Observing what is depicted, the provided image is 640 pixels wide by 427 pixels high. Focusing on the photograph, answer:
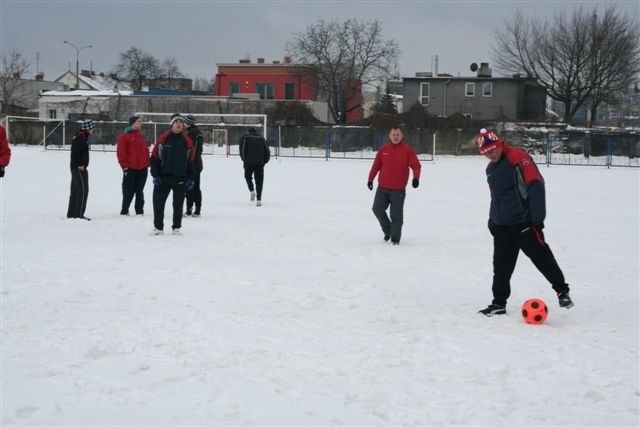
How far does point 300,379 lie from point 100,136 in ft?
153

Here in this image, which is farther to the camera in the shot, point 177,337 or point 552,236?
point 552,236

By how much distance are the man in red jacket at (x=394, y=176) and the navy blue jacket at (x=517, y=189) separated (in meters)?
4.43

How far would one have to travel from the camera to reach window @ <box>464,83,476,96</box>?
204 ft

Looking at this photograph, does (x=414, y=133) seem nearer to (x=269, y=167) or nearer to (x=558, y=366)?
(x=269, y=167)

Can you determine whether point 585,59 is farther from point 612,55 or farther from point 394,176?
point 394,176

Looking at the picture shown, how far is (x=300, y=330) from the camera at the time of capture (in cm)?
656

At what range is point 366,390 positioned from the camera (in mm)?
5086

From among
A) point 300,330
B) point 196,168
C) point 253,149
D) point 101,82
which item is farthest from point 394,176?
point 101,82

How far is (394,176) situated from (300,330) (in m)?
5.47

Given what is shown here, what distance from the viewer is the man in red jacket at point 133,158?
14.0m

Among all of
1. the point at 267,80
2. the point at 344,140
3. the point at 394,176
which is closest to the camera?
the point at 394,176

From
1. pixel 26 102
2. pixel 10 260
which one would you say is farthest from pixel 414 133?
pixel 26 102

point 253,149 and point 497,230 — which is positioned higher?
point 253,149

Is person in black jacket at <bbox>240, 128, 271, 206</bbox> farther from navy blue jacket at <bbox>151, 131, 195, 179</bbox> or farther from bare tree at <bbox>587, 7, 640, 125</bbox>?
bare tree at <bbox>587, 7, 640, 125</bbox>
